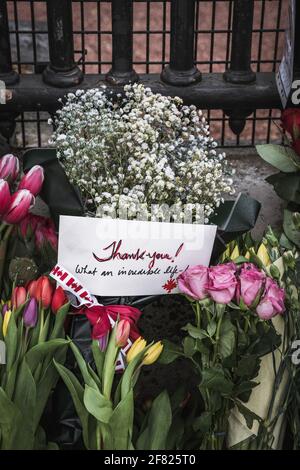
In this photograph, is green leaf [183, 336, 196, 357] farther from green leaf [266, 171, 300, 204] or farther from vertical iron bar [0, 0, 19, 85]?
vertical iron bar [0, 0, 19, 85]

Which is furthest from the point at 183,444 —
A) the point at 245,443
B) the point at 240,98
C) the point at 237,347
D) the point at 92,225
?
the point at 240,98

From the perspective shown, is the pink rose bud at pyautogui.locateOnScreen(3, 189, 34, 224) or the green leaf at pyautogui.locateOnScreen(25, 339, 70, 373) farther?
the pink rose bud at pyautogui.locateOnScreen(3, 189, 34, 224)

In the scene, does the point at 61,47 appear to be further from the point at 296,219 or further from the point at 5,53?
the point at 296,219

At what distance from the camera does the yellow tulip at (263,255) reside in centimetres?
139

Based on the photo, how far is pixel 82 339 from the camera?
1.40 metres

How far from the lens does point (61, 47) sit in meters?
1.64

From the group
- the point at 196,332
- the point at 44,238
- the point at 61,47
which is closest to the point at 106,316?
the point at 196,332

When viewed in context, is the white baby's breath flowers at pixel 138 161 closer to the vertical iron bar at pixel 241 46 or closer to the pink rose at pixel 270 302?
the pink rose at pixel 270 302

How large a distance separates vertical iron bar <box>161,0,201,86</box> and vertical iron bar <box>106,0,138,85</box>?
8 cm

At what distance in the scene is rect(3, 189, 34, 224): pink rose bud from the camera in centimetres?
138

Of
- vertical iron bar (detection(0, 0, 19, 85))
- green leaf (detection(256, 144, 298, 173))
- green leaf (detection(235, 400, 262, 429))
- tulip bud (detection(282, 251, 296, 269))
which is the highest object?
vertical iron bar (detection(0, 0, 19, 85))

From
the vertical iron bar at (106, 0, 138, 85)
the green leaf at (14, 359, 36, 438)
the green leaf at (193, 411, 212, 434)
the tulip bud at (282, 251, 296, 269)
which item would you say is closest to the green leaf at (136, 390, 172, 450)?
the green leaf at (193, 411, 212, 434)

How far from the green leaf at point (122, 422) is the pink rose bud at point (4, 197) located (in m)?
0.38

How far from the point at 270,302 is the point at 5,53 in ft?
2.58
